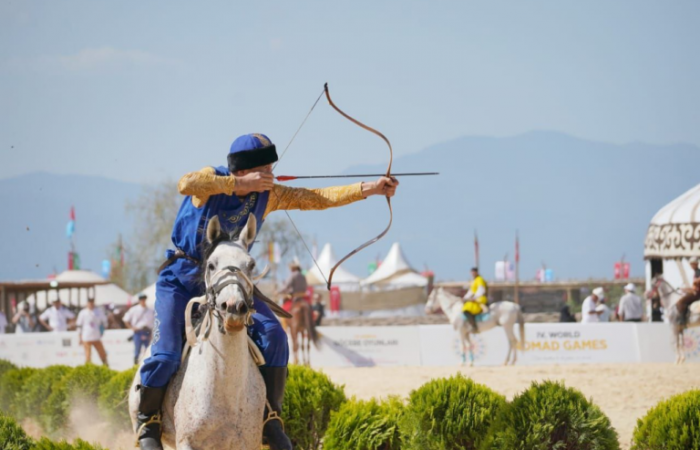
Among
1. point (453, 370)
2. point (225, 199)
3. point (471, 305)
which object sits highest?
point (225, 199)

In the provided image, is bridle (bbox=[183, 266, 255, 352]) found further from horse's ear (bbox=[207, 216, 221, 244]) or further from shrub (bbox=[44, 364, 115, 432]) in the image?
shrub (bbox=[44, 364, 115, 432])

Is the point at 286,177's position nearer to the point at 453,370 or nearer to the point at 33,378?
the point at 33,378

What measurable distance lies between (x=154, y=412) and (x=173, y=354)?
0.40m

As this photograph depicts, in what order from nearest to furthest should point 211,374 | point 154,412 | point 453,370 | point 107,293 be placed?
point 211,374, point 154,412, point 453,370, point 107,293

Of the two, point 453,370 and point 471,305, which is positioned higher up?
point 471,305

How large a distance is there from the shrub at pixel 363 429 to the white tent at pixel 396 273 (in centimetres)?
4001

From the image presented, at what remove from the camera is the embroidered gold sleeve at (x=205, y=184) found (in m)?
5.32

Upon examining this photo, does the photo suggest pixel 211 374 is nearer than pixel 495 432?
Yes

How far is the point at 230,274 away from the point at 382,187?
4.31ft

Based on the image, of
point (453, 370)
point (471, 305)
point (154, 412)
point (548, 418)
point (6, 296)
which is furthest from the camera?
point (6, 296)

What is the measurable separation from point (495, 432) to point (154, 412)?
114 inches

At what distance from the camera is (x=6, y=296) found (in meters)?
32.9

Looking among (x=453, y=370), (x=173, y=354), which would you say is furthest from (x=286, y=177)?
(x=453, y=370)

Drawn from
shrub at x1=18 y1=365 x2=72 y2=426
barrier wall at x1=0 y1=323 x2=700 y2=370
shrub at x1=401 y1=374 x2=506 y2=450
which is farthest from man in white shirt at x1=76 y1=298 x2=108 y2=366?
shrub at x1=401 y1=374 x2=506 y2=450
